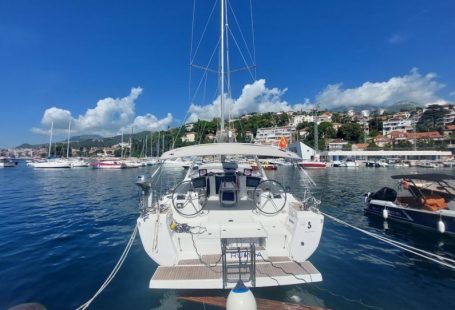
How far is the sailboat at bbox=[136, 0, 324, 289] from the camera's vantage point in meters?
4.49

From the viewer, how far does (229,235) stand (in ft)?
17.6

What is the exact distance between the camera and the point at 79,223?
11.9m

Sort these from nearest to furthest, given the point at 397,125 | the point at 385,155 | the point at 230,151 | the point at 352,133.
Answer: the point at 230,151, the point at 385,155, the point at 352,133, the point at 397,125

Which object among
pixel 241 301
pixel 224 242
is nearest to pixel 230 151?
pixel 224 242

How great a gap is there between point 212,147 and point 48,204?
15.8 meters

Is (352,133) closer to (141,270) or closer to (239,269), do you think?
(141,270)

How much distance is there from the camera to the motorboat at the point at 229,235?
450cm

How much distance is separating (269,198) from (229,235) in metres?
2.14

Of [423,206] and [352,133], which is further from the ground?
[352,133]

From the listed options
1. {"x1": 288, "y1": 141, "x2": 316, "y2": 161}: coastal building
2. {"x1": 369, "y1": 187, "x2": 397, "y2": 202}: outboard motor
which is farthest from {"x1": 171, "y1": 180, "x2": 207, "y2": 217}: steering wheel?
{"x1": 288, "y1": 141, "x2": 316, "y2": 161}: coastal building

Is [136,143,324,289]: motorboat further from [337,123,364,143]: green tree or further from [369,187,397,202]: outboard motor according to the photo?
[337,123,364,143]: green tree

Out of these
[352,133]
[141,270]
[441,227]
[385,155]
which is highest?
[352,133]

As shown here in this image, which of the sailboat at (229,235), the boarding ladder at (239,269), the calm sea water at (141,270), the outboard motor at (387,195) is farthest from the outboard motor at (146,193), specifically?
the outboard motor at (387,195)

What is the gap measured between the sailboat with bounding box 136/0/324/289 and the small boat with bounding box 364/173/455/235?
285 inches
